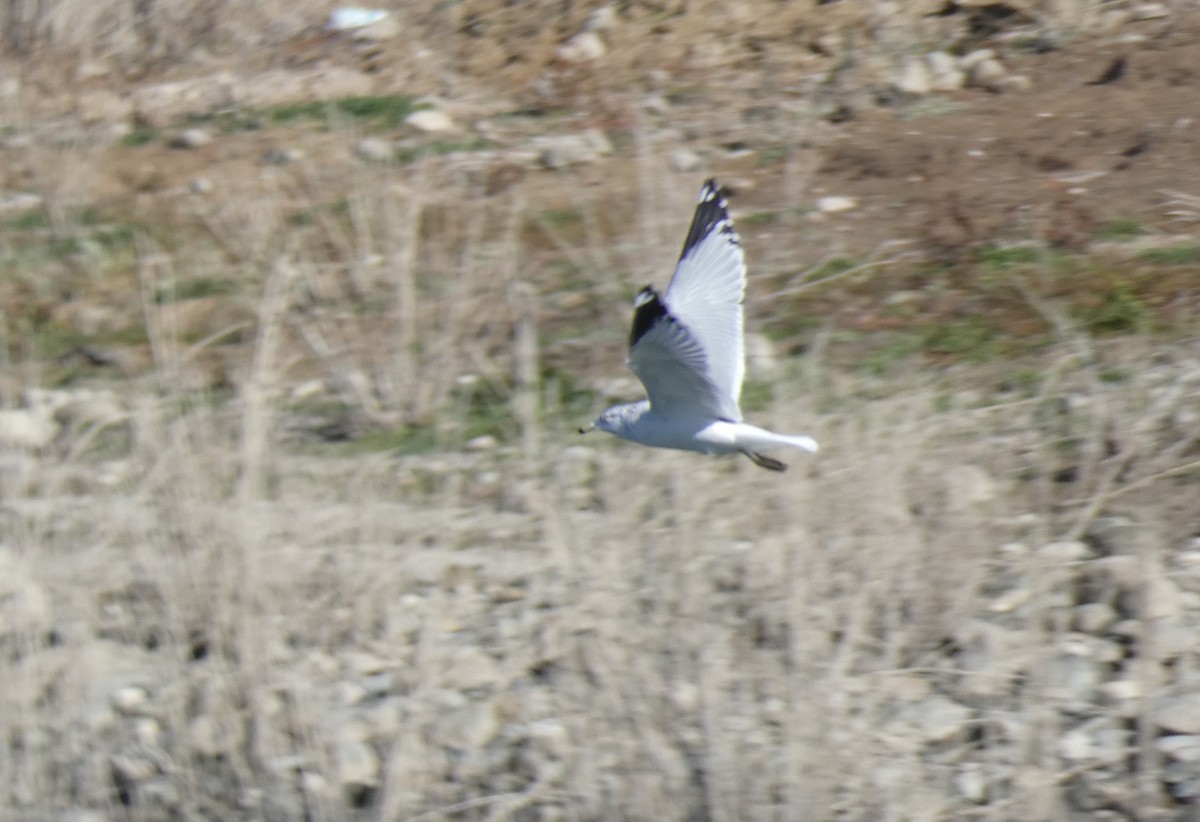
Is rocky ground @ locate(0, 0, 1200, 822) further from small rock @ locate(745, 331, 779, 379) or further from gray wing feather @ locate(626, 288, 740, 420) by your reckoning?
gray wing feather @ locate(626, 288, 740, 420)

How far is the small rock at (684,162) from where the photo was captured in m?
7.23

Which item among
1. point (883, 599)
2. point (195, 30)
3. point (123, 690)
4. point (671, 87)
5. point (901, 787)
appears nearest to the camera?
point (901, 787)

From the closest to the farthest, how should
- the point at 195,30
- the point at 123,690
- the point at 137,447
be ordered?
the point at 123,690 → the point at 137,447 → the point at 195,30

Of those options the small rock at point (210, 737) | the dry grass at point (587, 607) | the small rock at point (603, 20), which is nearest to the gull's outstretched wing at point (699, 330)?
the dry grass at point (587, 607)

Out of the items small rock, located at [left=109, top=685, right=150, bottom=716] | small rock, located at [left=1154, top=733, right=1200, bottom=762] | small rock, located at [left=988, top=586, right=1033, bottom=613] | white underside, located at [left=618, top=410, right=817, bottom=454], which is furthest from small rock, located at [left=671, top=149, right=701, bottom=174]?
small rock, located at [left=1154, top=733, right=1200, bottom=762]

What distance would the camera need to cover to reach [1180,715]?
161 inches

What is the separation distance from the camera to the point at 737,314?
4535 millimetres

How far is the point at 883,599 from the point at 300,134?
471cm

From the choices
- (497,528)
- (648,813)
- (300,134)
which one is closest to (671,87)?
(300,134)

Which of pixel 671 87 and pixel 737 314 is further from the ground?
pixel 737 314

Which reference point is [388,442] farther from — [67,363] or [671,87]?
[671,87]

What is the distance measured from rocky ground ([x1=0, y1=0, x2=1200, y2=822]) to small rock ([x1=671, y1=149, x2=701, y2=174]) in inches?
1.6

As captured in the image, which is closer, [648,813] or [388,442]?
[648,813]

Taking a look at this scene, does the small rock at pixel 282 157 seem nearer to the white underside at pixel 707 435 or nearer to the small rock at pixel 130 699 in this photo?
the small rock at pixel 130 699
